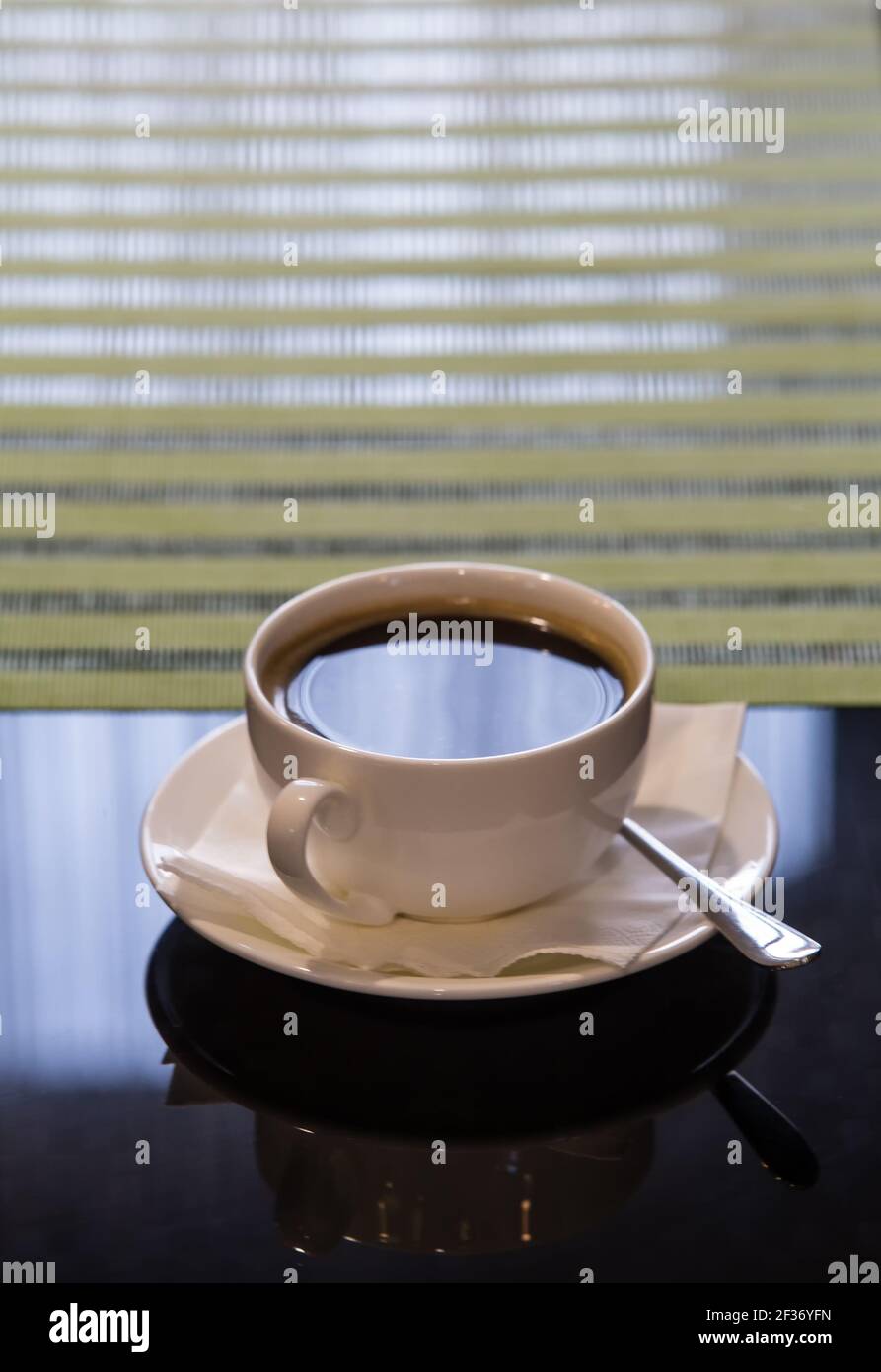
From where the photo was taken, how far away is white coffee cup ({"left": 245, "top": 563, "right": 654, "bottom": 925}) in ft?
1.83

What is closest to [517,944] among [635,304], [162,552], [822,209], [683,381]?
[162,552]

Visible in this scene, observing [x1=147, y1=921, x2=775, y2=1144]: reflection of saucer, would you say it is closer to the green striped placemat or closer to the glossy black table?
the glossy black table

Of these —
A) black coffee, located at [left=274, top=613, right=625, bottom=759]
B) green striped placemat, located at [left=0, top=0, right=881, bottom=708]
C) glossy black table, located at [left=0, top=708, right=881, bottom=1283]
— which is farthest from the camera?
green striped placemat, located at [left=0, top=0, right=881, bottom=708]

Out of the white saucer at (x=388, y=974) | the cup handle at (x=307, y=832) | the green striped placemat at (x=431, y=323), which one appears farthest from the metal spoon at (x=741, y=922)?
the green striped placemat at (x=431, y=323)

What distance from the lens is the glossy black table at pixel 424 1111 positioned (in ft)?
1.64

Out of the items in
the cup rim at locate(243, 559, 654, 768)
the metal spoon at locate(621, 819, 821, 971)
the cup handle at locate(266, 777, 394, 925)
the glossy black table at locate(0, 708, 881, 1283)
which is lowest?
the glossy black table at locate(0, 708, 881, 1283)

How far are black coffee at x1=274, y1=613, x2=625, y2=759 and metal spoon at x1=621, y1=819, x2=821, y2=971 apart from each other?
56mm

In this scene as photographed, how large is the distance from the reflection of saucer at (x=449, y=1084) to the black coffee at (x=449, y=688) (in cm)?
10

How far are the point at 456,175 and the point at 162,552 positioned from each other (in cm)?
56

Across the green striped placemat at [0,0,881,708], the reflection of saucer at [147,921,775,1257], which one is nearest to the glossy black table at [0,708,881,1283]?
the reflection of saucer at [147,921,775,1257]

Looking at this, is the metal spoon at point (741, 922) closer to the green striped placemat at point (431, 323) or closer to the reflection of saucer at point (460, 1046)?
the reflection of saucer at point (460, 1046)

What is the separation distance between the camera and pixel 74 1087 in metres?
0.57

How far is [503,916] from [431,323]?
694 mm

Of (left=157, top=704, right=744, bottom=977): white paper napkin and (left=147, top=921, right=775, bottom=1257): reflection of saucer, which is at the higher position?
(left=157, top=704, right=744, bottom=977): white paper napkin
